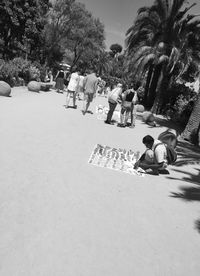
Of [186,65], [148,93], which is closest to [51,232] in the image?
[186,65]

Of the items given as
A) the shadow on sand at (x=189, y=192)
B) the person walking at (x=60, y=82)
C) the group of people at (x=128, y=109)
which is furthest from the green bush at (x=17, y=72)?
the shadow on sand at (x=189, y=192)

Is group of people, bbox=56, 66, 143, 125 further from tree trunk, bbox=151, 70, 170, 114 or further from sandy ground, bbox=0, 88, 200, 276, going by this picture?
tree trunk, bbox=151, 70, 170, 114

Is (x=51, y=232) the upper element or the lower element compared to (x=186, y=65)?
lower

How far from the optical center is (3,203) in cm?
406

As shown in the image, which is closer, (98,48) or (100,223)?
(100,223)

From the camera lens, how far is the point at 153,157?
661 cm

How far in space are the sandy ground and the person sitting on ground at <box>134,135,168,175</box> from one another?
26cm

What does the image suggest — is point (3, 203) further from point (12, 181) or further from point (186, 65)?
point (186, 65)

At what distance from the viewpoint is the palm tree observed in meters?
19.0

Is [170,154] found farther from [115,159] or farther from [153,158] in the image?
[115,159]

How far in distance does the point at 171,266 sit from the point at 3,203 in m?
2.30

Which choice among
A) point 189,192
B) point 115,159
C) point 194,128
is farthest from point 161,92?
point 189,192

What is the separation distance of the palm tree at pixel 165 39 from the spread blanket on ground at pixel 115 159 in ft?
40.7

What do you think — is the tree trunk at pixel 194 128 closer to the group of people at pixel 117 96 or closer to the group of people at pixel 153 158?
the group of people at pixel 117 96
